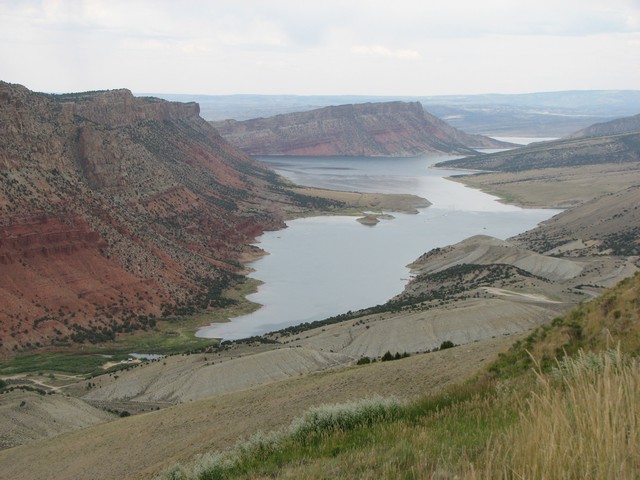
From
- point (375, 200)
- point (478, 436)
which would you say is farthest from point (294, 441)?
point (375, 200)

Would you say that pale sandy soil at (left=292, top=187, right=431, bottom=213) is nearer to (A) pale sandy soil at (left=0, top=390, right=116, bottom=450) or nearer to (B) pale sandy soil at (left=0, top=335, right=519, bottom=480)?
(A) pale sandy soil at (left=0, top=390, right=116, bottom=450)

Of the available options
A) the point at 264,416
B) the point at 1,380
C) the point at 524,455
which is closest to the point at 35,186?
the point at 1,380

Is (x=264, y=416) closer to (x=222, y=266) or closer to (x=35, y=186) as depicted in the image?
(x=35, y=186)

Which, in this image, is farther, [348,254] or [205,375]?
[348,254]

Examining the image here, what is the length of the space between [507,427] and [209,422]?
55.2 ft

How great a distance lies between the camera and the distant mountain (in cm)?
6275

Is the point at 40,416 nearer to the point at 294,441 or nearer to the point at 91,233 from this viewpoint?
the point at 294,441

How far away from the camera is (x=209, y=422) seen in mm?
24750

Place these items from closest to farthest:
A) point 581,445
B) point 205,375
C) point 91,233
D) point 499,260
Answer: point 581,445 → point 205,375 → point 91,233 → point 499,260

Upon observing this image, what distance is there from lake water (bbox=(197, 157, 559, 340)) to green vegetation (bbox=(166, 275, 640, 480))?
48.7 m

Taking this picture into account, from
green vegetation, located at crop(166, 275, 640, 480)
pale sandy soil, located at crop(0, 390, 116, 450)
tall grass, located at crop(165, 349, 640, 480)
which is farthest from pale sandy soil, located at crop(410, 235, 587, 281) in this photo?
tall grass, located at crop(165, 349, 640, 480)

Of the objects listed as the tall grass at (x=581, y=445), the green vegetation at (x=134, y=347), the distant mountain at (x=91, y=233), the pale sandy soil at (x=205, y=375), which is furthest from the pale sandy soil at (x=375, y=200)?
the tall grass at (x=581, y=445)

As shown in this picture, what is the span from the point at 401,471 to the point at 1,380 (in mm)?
43456

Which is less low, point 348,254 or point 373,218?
point 373,218
